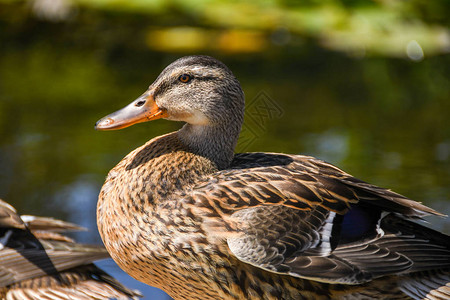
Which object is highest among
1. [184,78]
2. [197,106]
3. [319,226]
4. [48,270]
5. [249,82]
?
[249,82]

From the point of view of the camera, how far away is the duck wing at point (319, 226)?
3035mm

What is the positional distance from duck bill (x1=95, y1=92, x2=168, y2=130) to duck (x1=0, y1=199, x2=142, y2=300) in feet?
3.25

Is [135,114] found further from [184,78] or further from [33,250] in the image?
[33,250]

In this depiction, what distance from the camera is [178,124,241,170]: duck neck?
11.3 ft

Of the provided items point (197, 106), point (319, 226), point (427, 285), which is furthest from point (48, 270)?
point (427, 285)

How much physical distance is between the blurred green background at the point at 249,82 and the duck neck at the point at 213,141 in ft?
3.89

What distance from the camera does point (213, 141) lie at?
3.43 m

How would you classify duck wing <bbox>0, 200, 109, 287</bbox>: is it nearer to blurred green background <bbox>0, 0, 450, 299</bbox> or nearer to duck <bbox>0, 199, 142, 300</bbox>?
duck <bbox>0, 199, 142, 300</bbox>

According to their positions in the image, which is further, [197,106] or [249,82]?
[249,82]

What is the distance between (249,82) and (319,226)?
4.49m

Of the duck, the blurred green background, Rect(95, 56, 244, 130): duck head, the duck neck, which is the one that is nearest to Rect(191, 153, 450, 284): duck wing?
the duck neck

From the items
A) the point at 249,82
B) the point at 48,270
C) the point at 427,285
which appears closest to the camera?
the point at 427,285

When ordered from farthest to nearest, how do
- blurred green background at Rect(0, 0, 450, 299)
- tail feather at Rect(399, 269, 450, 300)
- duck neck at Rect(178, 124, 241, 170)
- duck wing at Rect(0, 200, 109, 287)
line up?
blurred green background at Rect(0, 0, 450, 299) → duck wing at Rect(0, 200, 109, 287) → duck neck at Rect(178, 124, 241, 170) → tail feather at Rect(399, 269, 450, 300)

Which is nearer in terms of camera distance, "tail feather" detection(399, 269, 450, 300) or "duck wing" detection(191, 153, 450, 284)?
"duck wing" detection(191, 153, 450, 284)
